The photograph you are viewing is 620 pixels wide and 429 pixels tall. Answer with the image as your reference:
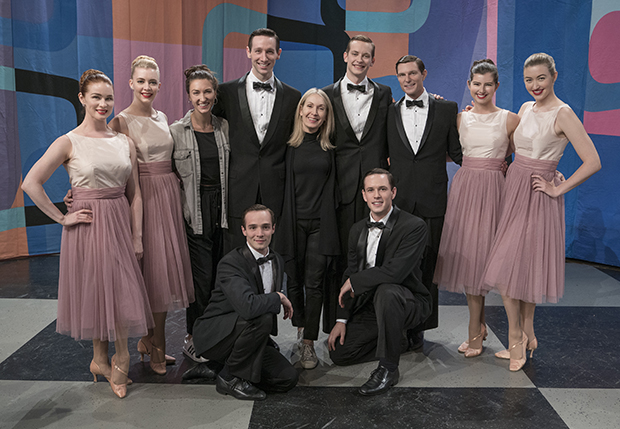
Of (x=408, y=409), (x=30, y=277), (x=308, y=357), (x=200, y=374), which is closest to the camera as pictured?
(x=408, y=409)

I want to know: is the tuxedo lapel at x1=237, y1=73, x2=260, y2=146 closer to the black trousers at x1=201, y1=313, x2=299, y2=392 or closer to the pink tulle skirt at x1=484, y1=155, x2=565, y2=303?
the black trousers at x1=201, y1=313, x2=299, y2=392

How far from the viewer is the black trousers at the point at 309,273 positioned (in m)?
3.14

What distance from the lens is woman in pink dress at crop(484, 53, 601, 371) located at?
9.71ft

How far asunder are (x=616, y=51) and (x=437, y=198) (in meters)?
3.19

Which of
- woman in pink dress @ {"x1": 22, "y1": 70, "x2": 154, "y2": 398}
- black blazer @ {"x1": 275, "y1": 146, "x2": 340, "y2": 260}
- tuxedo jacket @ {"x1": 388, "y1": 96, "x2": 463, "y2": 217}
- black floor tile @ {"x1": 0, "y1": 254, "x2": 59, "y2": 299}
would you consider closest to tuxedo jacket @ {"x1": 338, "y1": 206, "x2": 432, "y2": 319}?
black blazer @ {"x1": 275, "y1": 146, "x2": 340, "y2": 260}

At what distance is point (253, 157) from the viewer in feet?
10.3

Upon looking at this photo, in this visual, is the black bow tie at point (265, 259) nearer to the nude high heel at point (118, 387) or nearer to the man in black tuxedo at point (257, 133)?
the man in black tuxedo at point (257, 133)

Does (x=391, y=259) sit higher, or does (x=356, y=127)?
(x=356, y=127)

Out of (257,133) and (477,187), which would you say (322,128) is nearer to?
(257,133)

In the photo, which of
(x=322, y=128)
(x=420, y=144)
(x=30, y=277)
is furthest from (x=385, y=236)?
(x=30, y=277)

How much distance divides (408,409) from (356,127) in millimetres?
1614

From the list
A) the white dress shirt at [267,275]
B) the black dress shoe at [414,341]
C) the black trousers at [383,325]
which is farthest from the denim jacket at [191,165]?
the black dress shoe at [414,341]

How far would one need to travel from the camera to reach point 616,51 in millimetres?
5137

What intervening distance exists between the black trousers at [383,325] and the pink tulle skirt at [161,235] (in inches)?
40.9
